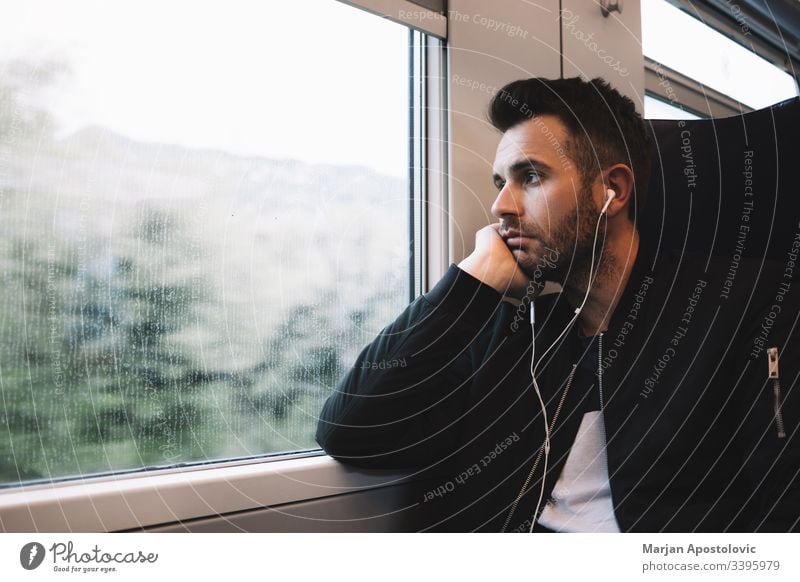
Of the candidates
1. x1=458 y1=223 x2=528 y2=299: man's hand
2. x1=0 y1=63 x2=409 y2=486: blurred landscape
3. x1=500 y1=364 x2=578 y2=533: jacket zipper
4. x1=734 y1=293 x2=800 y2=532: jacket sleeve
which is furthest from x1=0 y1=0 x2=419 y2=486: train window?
x1=734 y1=293 x2=800 y2=532: jacket sleeve

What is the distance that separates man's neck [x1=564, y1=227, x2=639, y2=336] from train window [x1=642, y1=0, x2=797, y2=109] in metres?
0.23

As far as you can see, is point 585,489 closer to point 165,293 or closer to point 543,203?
point 543,203

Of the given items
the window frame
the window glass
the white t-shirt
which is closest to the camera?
the window frame

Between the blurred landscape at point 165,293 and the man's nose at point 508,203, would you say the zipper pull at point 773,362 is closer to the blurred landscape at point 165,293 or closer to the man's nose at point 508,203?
the man's nose at point 508,203

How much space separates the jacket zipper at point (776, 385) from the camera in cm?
50

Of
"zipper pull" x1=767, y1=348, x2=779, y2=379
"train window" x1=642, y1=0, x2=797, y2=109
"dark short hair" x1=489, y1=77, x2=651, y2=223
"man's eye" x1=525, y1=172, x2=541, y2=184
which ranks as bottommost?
"zipper pull" x1=767, y1=348, x2=779, y2=379

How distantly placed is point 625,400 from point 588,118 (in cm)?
33

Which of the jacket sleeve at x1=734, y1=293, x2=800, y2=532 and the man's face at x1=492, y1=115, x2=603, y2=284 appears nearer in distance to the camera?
the jacket sleeve at x1=734, y1=293, x2=800, y2=532

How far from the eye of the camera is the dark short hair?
64 cm

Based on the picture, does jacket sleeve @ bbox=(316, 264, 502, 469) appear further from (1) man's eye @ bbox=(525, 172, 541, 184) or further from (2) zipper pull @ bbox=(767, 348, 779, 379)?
(2) zipper pull @ bbox=(767, 348, 779, 379)

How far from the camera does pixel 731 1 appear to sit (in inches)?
25.7

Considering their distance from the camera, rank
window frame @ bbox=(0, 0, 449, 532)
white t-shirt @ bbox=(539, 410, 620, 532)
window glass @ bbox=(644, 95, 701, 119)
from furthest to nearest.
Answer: window glass @ bbox=(644, 95, 701, 119), white t-shirt @ bbox=(539, 410, 620, 532), window frame @ bbox=(0, 0, 449, 532)

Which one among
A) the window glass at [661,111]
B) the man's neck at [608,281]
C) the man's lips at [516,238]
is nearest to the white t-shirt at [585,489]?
the man's neck at [608,281]
